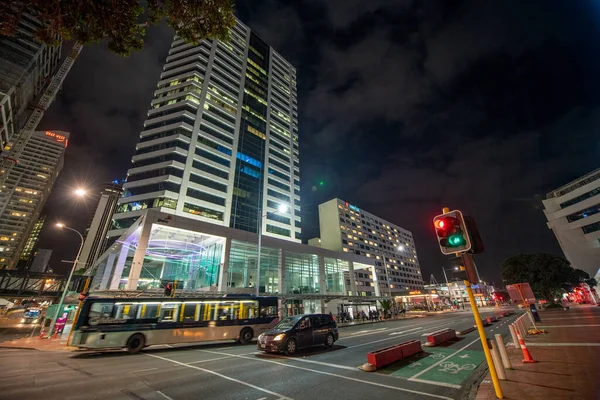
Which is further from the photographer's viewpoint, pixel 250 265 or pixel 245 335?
pixel 250 265

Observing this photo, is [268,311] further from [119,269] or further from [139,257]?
[119,269]

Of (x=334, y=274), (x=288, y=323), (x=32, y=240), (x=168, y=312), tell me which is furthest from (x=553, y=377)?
(x=32, y=240)

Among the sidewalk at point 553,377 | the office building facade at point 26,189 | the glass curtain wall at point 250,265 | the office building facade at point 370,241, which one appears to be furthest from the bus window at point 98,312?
the office building facade at point 26,189

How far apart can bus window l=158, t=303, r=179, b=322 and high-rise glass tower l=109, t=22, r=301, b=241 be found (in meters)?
26.9

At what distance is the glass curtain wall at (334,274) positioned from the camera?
1932 inches

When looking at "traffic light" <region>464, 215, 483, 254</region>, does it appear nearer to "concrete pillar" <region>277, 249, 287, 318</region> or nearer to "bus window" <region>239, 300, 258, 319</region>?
"bus window" <region>239, 300, 258, 319</region>

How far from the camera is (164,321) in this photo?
1473 centimetres

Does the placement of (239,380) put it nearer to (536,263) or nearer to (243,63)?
(536,263)

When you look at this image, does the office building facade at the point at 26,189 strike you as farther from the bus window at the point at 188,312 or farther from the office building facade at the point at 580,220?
the office building facade at the point at 580,220

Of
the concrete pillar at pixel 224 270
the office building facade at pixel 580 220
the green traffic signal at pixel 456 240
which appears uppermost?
the office building facade at pixel 580 220

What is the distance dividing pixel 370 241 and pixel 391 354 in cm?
10362

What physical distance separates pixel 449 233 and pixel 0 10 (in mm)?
12550

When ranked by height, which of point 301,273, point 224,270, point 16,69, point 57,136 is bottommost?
point 224,270

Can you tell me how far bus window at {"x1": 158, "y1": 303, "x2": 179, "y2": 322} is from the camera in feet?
48.4
